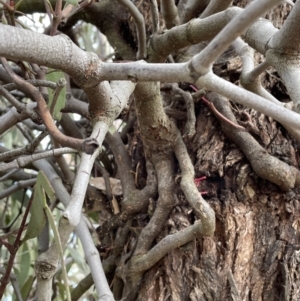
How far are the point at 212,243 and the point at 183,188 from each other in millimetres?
105

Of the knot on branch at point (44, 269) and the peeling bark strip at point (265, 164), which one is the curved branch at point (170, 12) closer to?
the peeling bark strip at point (265, 164)

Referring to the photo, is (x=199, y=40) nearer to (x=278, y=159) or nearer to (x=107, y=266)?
(x=278, y=159)

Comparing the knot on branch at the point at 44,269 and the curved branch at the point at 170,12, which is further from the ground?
the curved branch at the point at 170,12

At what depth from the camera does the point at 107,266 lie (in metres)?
0.96

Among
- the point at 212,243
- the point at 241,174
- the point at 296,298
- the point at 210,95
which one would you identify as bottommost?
the point at 296,298

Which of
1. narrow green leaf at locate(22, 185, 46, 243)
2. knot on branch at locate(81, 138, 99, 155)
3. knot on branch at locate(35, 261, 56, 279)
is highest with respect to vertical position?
narrow green leaf at locate(22, 185, 46, 243)

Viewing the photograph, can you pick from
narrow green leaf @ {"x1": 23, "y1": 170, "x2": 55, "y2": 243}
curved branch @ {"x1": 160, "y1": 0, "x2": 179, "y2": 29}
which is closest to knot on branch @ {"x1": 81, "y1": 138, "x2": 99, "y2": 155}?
narrow green leaf @ {"x1": 23, "y1": 170, "x2": 55, "y2": 243}

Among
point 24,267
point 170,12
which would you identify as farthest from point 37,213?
point 24,267

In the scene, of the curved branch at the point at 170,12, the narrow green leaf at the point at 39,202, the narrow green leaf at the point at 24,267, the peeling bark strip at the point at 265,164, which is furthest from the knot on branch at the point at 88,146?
the narrow green leaf at the point at 24,267

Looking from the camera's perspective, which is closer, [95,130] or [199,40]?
[95,130]

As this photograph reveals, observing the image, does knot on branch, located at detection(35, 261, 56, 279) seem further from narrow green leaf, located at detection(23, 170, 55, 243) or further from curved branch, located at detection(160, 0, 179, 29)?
curved branch, located at detection(160, 0, 179, 29)

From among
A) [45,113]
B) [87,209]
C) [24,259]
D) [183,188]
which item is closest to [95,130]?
[45,113]

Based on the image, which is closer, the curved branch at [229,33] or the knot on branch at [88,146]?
the curved branch at [229,33]

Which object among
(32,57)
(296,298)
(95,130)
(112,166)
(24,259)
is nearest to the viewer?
(32,57)
